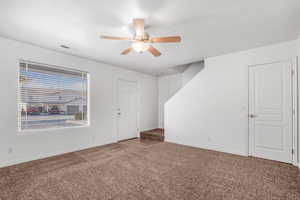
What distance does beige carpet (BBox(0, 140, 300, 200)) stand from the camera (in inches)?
77.2

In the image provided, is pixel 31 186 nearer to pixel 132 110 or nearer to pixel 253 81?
pixel 132 110

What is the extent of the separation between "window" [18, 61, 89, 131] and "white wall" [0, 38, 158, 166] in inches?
6.5

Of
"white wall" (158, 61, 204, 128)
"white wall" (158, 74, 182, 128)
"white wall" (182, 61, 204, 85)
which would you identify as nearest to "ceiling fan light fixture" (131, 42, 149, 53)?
"white wall" (182, 61, 204, 85)

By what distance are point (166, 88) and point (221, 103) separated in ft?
8.71

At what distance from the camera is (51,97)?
11.2ft

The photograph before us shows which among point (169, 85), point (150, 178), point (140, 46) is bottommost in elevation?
point (150, 178)

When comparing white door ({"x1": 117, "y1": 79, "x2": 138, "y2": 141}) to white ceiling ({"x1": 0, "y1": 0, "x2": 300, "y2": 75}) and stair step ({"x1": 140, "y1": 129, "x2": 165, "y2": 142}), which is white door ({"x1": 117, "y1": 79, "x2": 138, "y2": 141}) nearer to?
stair step ({"x1": 140, "y1": 129, "x2": 165, "y2": 142})

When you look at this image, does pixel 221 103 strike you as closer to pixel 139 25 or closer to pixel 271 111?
pixel 271 111

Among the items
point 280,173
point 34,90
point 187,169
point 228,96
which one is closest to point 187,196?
point 187,169

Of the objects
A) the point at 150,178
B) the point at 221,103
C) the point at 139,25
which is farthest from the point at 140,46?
the point at 221,103

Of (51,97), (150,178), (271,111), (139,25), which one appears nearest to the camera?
(139,25)

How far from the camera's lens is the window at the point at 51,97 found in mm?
3084

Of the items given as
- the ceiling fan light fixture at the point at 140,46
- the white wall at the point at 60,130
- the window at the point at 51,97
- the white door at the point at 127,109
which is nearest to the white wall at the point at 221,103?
the white door at the point at 127,109

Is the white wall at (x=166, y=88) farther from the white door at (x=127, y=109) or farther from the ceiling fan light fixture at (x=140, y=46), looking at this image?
the ceiling fan light fixture at (x=140, y=46)
